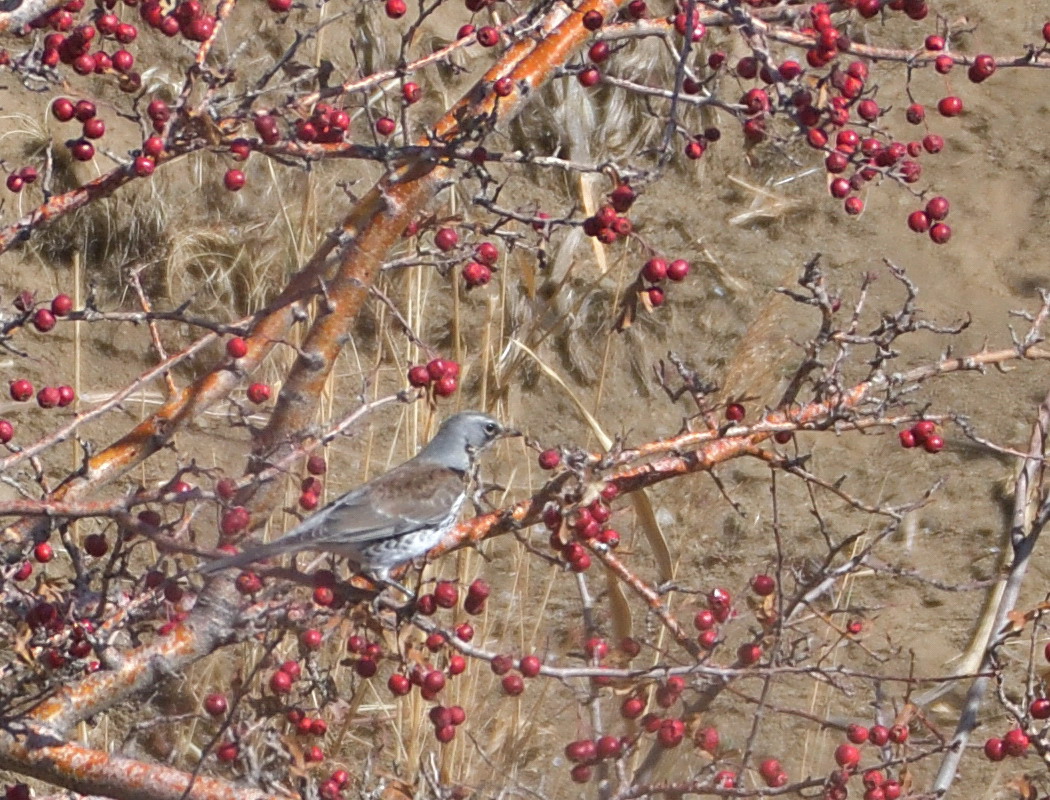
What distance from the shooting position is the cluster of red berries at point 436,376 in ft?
8.60

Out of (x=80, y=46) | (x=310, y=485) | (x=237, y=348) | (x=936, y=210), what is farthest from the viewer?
(x=936, y=210)

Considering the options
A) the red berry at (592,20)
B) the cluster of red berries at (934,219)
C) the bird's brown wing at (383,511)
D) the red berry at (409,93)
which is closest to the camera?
the red berry at (409,93)

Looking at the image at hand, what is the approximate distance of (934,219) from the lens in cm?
309

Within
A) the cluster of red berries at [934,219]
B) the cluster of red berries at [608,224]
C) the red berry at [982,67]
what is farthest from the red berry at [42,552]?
the red berry at [982,67]

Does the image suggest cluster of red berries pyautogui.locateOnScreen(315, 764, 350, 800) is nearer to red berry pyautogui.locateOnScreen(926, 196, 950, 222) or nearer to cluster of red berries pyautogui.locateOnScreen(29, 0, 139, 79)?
cluster of red berries pyautogui.locateOnScreen(29, 0, 139, 79)

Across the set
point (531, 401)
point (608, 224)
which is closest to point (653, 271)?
point (608, 224)

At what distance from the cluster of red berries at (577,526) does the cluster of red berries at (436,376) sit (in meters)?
0.36

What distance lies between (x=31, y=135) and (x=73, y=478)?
4893 mm

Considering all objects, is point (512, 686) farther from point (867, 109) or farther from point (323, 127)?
point (867, 109)

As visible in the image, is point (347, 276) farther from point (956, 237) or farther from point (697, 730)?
point (956, 237)

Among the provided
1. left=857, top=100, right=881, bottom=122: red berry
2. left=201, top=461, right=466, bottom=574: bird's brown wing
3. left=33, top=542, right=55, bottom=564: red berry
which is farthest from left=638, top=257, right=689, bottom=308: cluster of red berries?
left=33, top=542, right=55, bottom=564: red berry

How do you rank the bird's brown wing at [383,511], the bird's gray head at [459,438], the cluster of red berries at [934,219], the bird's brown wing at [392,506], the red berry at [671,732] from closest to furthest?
the red berry at [671,732] → the cluster of red berries at [934,219] → the bird's brown wing at [383,511] → the bird's brown wing at [392,506] → the bird's gray head at [459,438]

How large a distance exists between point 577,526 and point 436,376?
44 cm

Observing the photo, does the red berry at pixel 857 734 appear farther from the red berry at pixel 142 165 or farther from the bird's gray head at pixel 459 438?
the red berry at pixel 142 165
